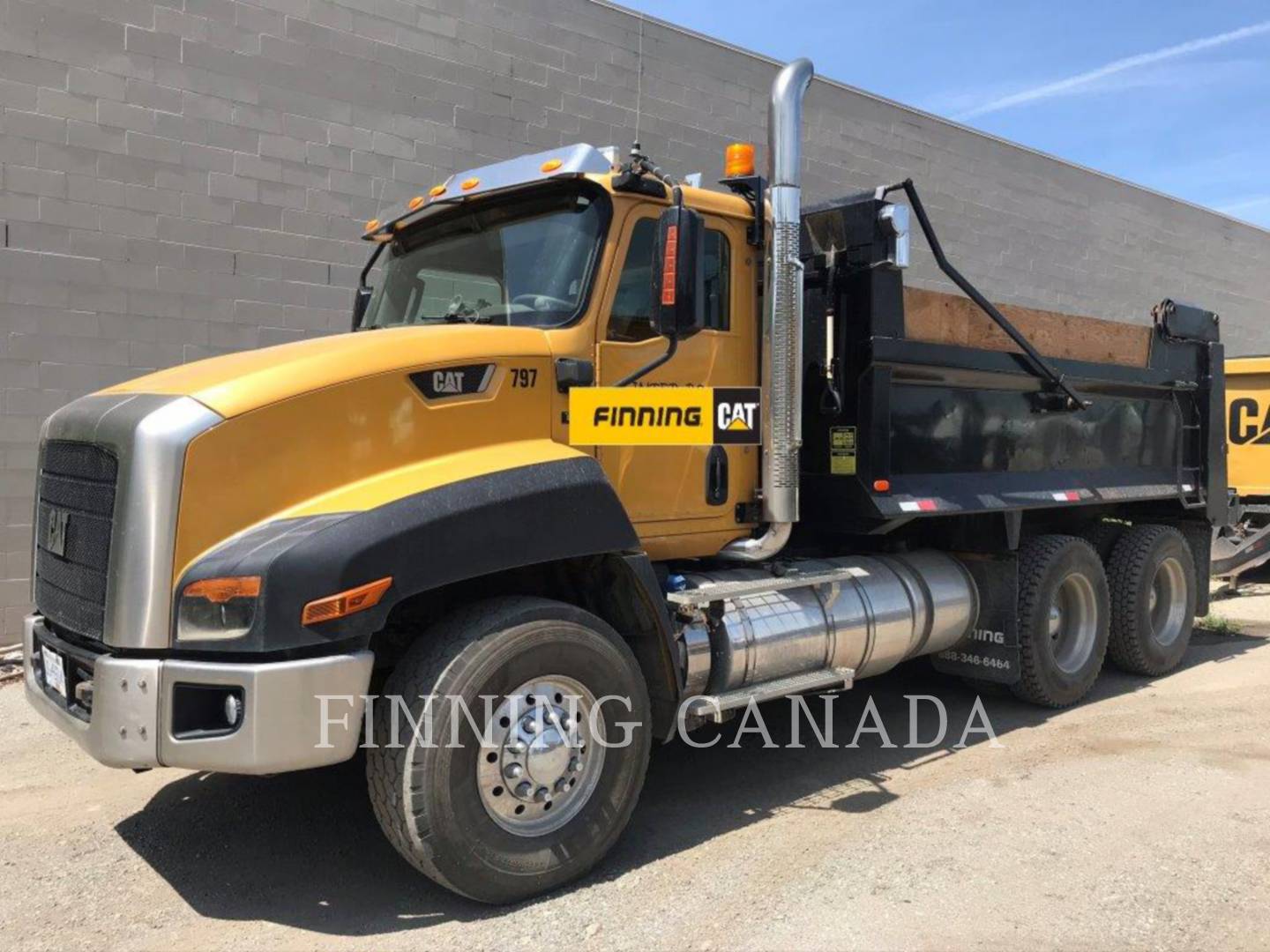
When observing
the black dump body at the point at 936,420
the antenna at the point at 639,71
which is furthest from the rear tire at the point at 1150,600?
the antenna at the point at 639,71

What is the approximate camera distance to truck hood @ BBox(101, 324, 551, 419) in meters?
3.42

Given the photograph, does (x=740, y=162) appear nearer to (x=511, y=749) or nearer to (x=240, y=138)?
(x=511, y=749)

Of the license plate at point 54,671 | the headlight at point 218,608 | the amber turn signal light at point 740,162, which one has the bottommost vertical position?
the license plate at point 54,671

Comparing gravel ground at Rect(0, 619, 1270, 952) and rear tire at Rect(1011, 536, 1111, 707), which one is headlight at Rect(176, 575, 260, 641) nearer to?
gravel ground at Rect(0, 619, 1270, 952)

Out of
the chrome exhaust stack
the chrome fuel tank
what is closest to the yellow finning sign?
the chrome exhaust stack

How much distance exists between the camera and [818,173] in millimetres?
11805

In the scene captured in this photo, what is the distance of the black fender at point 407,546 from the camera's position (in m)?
3.15

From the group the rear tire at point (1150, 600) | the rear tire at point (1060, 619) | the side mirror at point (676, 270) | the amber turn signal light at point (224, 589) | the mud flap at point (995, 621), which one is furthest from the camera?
the rear tire at point (1150, 600)

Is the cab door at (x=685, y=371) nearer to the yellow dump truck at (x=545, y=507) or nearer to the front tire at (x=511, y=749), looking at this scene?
the yellow dump truck at (x=545, y=507)

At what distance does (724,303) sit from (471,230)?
119 centimetres

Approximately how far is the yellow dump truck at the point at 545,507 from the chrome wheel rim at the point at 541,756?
1cm

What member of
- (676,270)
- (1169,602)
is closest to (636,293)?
(676,270)

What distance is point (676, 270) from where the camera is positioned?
13.0ft

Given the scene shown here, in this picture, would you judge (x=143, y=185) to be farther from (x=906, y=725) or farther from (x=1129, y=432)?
A: (x=1129, y=432)
